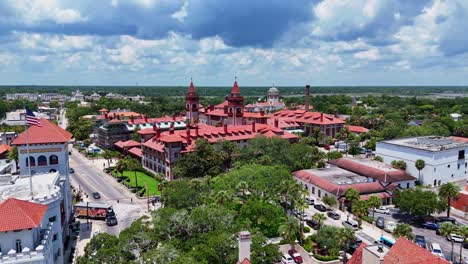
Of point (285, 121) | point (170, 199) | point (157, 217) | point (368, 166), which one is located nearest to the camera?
point (157, 217)

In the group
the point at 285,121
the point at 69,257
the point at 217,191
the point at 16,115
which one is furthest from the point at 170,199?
the point at 16,115

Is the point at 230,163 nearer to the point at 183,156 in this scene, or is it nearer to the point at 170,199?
the point at 183,156

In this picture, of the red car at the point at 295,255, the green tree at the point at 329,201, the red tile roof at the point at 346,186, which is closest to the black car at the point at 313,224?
the green tree at the point at 329,201

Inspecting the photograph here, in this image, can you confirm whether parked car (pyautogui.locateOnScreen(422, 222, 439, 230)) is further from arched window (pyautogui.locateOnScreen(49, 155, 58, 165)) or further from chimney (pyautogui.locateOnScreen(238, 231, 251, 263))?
arched window (pyautogui.locateOnScreen(49, 155, 58, 165))

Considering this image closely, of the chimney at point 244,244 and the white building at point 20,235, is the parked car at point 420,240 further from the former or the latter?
the white building at point 20,235

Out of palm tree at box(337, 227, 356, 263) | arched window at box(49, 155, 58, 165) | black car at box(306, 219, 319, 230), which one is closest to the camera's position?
palm tree at box(337, 227, 356, 263)

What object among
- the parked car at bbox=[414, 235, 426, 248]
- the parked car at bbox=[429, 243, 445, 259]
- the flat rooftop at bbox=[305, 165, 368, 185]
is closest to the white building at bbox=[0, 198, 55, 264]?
the parked car at bbox=[429, 243, 445, 259]
